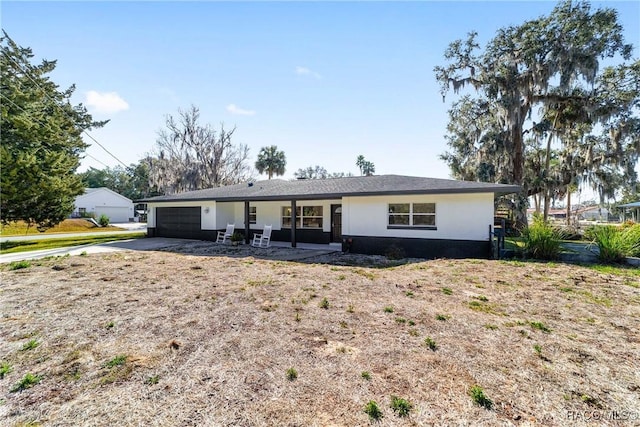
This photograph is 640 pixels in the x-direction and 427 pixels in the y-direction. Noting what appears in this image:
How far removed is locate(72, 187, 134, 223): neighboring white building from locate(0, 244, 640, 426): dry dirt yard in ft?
114

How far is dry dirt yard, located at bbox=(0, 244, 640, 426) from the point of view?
99.2 inches

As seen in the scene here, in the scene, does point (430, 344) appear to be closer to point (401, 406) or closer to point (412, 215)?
point (401, 406)

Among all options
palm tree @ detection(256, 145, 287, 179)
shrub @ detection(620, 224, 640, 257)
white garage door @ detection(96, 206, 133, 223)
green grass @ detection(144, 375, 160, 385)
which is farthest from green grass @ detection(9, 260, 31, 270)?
white garage door @ detection(96, 206, 133, 223)

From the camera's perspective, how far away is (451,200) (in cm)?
1034

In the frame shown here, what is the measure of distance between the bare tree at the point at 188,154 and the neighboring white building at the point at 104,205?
39.4 feet

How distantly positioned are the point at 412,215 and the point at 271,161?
23.5 metres

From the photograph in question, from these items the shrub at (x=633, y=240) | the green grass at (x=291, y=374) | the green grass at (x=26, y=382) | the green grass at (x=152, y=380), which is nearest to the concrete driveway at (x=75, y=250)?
the green grass at (x=26, y=382)

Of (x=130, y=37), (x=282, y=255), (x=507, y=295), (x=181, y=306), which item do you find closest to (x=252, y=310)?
(x=181, y=306)

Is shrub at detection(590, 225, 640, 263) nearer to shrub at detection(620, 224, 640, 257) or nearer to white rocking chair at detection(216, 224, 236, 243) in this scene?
shrub at detection(620, 224, 640, 257)

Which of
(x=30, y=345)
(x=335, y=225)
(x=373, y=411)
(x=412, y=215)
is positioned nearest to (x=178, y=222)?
(x=335, y=225)

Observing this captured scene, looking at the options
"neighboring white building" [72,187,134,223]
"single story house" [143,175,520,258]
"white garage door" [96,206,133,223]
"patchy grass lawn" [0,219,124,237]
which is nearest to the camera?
"single story house" [143,175,520,258]

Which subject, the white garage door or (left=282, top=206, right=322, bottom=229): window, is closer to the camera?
(left=282, top=206, right=322, bottom=229): window

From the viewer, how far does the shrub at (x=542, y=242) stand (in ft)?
31.3

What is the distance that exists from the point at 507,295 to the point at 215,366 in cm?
528
